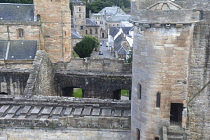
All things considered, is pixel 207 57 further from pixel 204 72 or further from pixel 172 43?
pixel 172 43

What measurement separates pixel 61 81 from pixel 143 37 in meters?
14.2

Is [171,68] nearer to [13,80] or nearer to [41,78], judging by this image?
[41,78]

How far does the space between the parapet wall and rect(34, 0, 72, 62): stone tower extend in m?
9.57

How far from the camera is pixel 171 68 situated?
10312 mm

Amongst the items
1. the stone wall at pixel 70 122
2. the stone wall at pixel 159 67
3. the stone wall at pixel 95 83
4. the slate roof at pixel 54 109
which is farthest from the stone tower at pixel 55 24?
the stone wall at pixel 159 67

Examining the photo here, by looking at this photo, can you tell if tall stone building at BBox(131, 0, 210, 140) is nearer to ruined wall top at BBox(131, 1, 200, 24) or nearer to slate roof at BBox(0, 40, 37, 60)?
ruined wall top at BBox(131, 1, 200, 24)

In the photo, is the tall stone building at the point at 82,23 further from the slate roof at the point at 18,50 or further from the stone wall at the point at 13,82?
the stone wall at the point at 13,82

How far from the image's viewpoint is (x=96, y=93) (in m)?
22.8

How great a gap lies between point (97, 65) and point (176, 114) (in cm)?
1316

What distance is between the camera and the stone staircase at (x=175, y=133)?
10696mm

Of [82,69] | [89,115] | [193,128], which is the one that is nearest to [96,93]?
[82,69]

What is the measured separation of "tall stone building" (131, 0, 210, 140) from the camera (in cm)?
1001

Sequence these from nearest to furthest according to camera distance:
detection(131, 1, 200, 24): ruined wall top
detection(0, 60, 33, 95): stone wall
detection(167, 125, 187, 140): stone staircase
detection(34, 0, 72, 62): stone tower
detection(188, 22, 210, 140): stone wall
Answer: detection(131, 1, 200, 24): ruined wall top, detection(188, 22, 210, 140): stone wall, detection(167, 125, 187, 140): stone staircase, detection(0, 60, 33, 95): stone wall, detection(34, 0, 72, 62): stone tower

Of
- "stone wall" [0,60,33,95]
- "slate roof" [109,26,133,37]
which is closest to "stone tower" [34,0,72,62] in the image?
"stone wall" [0,60,33,95]
